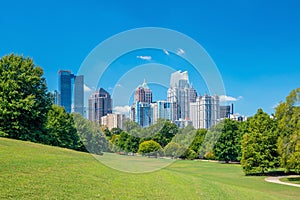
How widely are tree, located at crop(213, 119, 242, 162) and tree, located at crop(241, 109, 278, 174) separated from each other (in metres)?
21.6

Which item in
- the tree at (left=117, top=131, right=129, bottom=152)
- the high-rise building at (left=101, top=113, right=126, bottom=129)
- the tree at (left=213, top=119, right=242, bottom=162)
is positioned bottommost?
the tree at (left=213, top=119, right=242, bottom=162)

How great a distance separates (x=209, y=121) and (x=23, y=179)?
26.7ft

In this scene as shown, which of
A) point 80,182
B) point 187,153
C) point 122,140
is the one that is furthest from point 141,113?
point 187,153

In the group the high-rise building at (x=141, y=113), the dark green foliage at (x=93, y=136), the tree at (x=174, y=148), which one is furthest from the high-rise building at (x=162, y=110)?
the dark green foliage at (x=93, y=136)

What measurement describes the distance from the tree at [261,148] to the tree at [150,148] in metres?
35.4

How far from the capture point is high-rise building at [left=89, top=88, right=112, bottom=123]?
31.0 ft

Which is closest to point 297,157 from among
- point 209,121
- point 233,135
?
point 209,121

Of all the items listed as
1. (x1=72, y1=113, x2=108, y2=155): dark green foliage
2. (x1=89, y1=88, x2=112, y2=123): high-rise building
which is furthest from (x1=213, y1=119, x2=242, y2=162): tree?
(x1=89, y1=88, x2=112, y2=123): high-rise building

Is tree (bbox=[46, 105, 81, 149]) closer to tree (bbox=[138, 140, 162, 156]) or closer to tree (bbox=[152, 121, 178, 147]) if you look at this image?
tree (bbox=[138, 140, 162, 156])

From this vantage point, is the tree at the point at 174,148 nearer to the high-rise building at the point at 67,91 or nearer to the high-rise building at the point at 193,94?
the high-rise building at the point at 193,94

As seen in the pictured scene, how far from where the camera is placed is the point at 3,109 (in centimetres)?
3669

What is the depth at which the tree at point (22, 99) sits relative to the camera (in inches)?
1451

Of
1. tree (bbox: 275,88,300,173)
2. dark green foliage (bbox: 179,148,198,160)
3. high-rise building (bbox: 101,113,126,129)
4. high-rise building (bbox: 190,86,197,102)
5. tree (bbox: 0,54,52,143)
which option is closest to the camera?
high-rise building (bbox: 101,113,126,129)

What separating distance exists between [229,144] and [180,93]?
6047 cm
